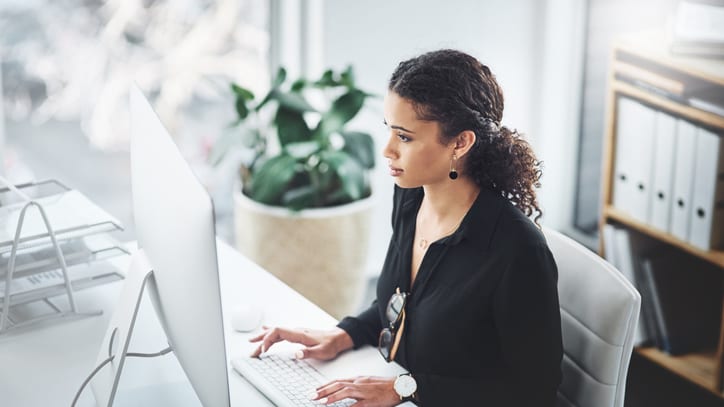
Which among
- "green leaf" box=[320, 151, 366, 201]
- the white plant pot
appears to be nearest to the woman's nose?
"green leaf" box=[320, 151, 366, 201]

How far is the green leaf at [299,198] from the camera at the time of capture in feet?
9.72

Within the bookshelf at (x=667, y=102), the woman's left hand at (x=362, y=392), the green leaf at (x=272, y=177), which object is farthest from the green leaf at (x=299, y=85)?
the woman's left hand at (x=362, y=392)

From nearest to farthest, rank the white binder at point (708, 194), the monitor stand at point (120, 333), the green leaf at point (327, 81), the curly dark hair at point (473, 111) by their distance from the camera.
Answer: the monitor stand at point (120, 333) < the curly dark hair at point (473, 111) < the white binder at point (708, 194) < the green leaf at point (327, 81)

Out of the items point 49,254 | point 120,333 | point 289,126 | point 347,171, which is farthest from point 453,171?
point 289,126

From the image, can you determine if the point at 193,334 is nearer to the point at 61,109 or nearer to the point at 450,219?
the point at 450,219

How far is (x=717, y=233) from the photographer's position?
281 centimetres

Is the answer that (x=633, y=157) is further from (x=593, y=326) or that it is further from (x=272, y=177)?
(x=593, y=326)

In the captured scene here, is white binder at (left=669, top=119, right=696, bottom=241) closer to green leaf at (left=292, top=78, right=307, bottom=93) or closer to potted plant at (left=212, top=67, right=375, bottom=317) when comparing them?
potted plant at (left=212, top=67, right=375, bottom=317)

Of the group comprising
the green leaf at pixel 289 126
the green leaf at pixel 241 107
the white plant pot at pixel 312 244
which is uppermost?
the green leaf at pixel 241 107

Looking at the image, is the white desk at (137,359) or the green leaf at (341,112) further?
the green leaf at (341,112)

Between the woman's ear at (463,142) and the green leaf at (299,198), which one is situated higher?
the woman's ear at (463,142)

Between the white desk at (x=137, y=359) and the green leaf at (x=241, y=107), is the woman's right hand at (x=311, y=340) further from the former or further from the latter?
the green leaf at (x=241, y=107)

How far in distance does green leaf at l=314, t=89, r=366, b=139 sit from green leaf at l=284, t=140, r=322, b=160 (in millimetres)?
54

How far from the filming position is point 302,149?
294cm
